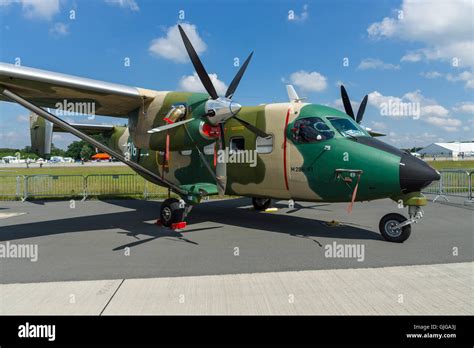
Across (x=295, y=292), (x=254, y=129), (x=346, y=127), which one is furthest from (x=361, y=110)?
(x=295, y=292)

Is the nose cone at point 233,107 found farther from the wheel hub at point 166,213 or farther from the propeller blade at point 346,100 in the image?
the propeller blade at point 346,100

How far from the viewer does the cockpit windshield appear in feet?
25.6

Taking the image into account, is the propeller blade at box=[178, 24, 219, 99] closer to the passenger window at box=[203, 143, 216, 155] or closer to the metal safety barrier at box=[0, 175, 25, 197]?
the passenger window at box=[203, 143, 216, 155]

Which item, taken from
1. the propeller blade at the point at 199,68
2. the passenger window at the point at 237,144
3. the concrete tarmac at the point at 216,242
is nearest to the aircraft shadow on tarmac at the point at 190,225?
the concrete tarmac at the point at 216,242

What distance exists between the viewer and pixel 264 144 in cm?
885

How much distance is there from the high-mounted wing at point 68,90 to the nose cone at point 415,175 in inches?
270

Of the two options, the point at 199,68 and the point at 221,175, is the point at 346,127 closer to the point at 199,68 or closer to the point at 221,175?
the point at 221,175

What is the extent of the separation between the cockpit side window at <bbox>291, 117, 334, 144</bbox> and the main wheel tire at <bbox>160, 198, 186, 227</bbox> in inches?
147

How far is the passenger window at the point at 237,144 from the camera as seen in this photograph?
9.30m

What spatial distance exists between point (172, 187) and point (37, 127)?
573cm

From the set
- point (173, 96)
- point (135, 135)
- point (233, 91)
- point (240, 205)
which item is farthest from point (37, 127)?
point (240, 205)

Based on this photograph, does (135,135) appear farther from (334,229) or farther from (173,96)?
(334,229)

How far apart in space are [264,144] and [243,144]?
0.71 m

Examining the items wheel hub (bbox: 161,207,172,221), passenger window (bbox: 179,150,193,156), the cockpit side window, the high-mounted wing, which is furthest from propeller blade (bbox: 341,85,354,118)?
wheel hub (bbox: 161,207,172,221)
